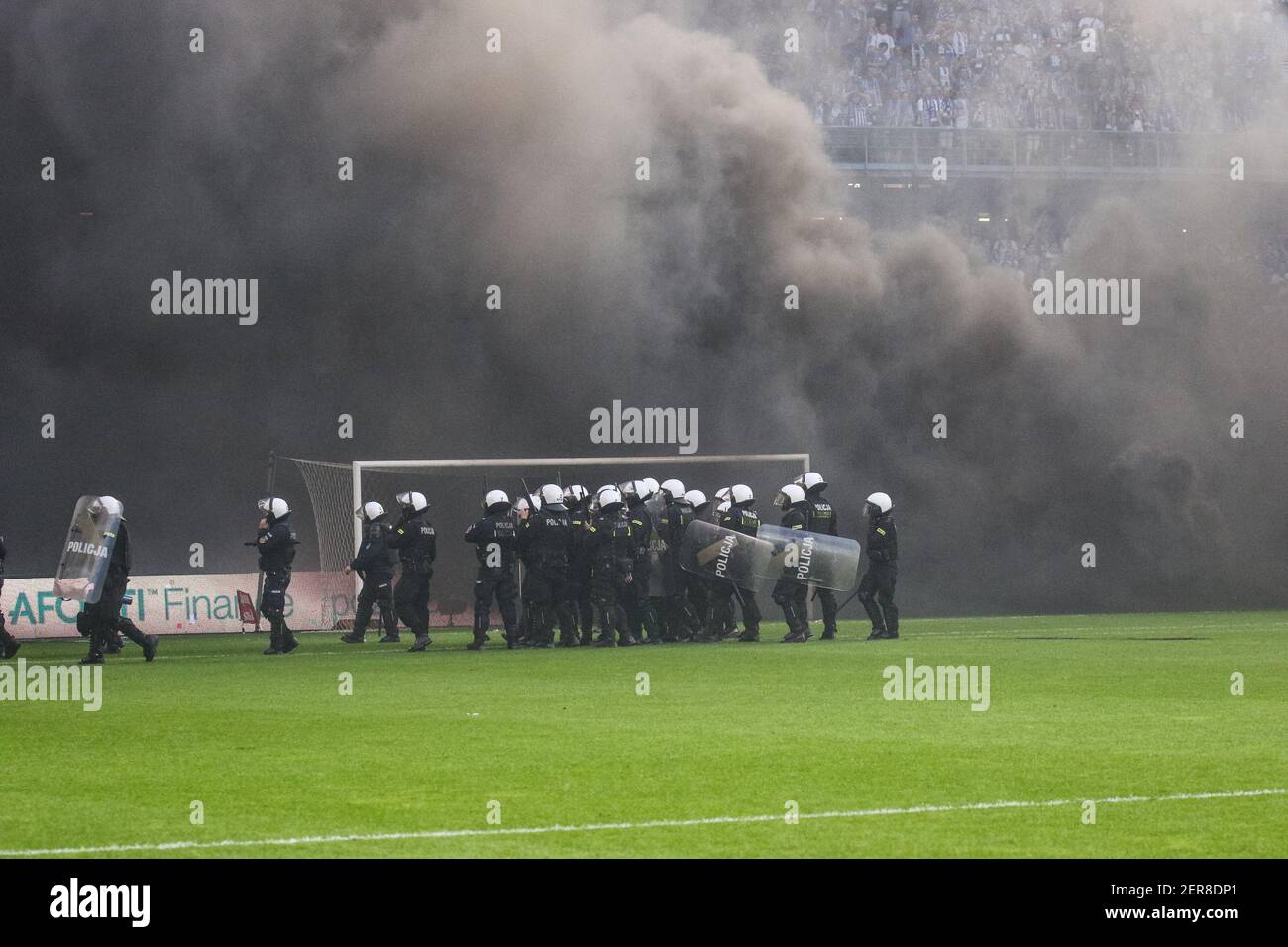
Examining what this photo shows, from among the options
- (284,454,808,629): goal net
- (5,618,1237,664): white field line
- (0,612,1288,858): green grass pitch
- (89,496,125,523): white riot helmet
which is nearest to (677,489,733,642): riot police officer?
(5,618,1237,664): white field line

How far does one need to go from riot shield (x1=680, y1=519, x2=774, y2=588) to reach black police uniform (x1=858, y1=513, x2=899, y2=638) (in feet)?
3.87

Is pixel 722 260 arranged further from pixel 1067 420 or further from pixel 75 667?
pixel 75 667

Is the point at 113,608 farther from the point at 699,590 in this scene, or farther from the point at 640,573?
the point at 699,590

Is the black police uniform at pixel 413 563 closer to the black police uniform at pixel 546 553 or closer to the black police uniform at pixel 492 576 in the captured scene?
the black police uniform at pixel 492 576

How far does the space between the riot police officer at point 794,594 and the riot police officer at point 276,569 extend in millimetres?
5071

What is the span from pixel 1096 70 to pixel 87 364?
1836cm

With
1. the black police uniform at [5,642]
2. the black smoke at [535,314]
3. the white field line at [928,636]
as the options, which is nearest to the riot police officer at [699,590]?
the white field line at [928,636]

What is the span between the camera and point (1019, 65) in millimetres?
33344

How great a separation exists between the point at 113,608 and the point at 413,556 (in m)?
3.67

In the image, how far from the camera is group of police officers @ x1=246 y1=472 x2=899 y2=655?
18953 mm

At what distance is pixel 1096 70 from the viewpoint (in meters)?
33.4

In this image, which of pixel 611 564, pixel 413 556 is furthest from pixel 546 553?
pixel 413 556
